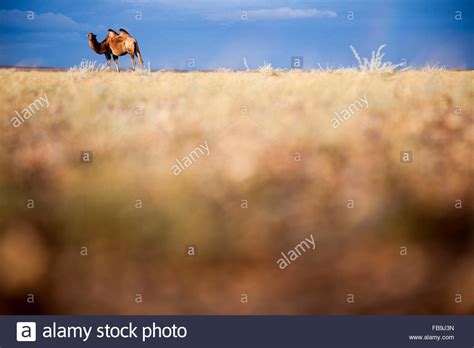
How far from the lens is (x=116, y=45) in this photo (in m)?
4.37

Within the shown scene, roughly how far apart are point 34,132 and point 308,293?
2.65 m

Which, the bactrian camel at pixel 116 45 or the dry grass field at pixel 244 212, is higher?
the bactrian camel at pixel 116 45

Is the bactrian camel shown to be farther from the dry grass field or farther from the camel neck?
the dry grass field

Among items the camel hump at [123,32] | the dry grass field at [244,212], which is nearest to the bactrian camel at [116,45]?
the camel hump at [123,32]

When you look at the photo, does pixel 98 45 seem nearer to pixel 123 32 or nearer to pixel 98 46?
pixel 98 46

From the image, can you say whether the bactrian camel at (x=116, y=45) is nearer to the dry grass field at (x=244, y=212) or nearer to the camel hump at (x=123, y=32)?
the camel hump at (x=123, y=32)

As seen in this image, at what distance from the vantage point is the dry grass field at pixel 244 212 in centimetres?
399

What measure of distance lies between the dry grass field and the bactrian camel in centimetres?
60

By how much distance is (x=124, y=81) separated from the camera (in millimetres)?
4465

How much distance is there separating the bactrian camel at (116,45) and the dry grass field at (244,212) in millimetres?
596

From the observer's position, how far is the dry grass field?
13.1 ft

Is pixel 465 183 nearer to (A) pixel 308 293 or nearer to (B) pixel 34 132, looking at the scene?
(A) pixel 308 293

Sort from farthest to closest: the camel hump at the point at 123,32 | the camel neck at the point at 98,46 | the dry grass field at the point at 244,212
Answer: the camel neck at the point at 98,46 < the camel hump at the point at 123,32 < the dry grass field at the point at 244,212

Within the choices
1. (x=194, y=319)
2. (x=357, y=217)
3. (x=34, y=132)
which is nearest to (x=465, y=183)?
(x=357, y=217)
